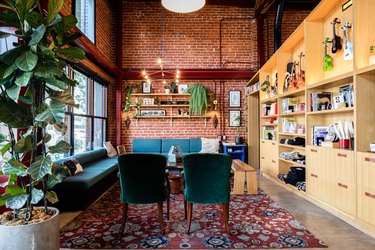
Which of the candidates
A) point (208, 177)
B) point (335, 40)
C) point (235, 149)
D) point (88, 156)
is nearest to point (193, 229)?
point (208, 177)

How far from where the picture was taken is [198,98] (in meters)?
6.34

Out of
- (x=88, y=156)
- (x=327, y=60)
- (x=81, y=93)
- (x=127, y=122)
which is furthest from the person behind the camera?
(x=127, y=122)

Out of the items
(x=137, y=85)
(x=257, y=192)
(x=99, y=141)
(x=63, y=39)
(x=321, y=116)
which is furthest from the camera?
(x=137, y=85)

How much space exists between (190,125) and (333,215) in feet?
14.1

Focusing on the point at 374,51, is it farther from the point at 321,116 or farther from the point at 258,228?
the point at 258,228

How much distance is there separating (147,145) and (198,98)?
6.44 feet

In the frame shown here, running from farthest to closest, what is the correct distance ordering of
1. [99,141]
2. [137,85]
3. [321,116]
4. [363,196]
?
[137,85]
[99,141]
[321,116]
[363,196]

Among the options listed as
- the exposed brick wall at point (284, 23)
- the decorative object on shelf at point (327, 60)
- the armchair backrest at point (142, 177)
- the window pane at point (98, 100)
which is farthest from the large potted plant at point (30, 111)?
the exposed brick wall at point (284, 23)

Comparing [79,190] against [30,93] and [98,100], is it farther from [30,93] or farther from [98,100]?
[98,100]

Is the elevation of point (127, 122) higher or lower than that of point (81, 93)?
lower

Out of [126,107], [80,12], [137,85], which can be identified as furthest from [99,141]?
[80,12]

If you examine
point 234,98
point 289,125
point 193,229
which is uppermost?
point 234,98

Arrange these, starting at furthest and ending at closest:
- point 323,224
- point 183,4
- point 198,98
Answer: point 198,98
point 183,4
point 323,224

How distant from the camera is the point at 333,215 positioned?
3059 millimetres
